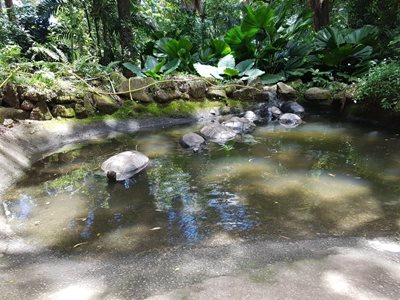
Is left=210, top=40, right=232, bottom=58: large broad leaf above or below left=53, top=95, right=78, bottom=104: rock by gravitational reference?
above

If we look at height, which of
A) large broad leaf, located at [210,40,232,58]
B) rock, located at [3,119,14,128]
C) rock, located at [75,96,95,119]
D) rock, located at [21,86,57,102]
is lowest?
rock, located at [75,96,95,119]

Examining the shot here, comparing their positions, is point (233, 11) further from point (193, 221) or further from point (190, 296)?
point (190, 296)

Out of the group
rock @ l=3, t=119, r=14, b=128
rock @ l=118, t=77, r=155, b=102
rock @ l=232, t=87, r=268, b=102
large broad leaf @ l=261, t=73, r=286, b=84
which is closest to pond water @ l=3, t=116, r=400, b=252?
rock @ l=3, t=119, r=14, b=128

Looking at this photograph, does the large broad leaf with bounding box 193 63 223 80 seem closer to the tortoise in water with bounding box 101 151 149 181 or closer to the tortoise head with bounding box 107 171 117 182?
the tortoise in water with bounding box 101 151 149 181

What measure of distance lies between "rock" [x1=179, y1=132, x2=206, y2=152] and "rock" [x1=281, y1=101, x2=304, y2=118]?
300 centimetres

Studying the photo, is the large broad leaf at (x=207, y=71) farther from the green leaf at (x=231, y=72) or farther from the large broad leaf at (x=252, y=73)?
the large broad leaf at (x=252, y=73)

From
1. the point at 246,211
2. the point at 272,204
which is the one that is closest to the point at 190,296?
the point at 246,211

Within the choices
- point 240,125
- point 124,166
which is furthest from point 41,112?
point 240,125

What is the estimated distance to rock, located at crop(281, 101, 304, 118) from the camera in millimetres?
7803

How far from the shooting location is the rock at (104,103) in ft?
22.5

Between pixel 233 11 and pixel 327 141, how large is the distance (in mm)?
8452

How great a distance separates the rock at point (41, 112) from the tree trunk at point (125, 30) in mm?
2959

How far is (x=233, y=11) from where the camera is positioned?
41.2 ft

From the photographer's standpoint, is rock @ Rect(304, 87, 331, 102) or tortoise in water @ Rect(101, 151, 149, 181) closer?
tortoise in water @ Rect(101, 151, 149, 181)
